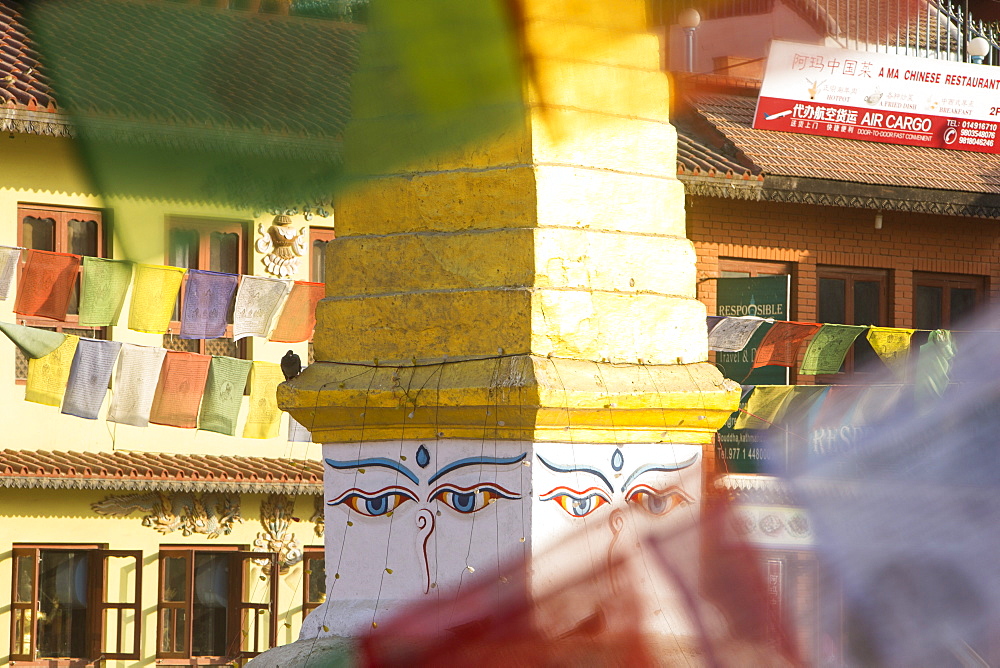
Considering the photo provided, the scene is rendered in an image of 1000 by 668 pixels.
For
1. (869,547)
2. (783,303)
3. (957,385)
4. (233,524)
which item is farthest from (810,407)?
(869,547)

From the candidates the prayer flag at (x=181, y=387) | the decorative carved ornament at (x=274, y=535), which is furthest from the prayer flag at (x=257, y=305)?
the decorative carved ornament at (x=274, y=535)

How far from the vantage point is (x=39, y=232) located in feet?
53.4

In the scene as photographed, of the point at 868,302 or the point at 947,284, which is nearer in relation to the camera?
the point at 868,302

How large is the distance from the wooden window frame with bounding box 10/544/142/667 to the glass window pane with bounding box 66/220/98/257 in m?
2.97

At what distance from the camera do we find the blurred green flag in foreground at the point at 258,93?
3297 millimetres

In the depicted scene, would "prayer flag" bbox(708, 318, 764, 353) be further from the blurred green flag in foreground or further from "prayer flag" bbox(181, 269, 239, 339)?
the blurred green flag in foreground

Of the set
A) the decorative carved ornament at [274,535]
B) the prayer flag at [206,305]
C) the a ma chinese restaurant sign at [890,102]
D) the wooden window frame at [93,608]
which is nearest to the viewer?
the prayer flag at [206,305]

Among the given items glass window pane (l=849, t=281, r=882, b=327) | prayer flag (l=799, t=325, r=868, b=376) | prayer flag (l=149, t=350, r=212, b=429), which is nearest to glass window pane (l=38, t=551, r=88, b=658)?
prayer flag (l=149, t=350, r=212, b=429)

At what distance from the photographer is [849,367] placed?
17.7 meters

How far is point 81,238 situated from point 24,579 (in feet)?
11.3

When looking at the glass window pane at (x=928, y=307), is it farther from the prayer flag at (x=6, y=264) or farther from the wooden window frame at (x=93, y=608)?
the prayer flag at (x=6, y=264)

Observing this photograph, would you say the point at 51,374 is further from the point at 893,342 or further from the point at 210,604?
the point at 893,342

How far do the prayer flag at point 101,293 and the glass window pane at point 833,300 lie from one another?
863 centimetres

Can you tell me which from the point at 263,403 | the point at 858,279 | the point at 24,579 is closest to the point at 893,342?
the point at 858,279
